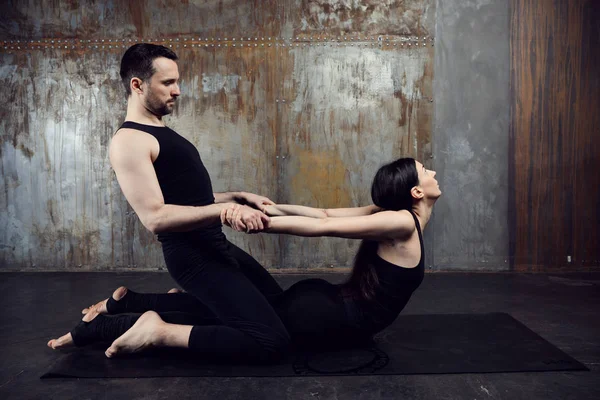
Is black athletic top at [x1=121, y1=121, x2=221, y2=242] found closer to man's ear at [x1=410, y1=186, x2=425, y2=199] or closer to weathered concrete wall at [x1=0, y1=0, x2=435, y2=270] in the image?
man's ear at [x1=410, y1=186, x2=425, y2=199]

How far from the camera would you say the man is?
237 centimetres

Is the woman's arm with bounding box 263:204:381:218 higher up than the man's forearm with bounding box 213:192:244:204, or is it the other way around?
the man's forearm with bounding box 213:192:244:204

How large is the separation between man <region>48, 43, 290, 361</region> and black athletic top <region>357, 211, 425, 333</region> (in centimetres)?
41

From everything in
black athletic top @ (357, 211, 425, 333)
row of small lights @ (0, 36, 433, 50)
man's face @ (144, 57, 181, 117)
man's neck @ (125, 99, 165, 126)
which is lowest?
black athletic top @ (357, 211, 425, 333)

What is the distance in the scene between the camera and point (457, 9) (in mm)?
4555

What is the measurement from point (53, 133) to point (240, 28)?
1925mm

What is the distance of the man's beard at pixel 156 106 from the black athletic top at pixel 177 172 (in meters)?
0.10

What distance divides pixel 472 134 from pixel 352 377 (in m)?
2.95

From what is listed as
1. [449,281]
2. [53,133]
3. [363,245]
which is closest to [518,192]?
[449,281]

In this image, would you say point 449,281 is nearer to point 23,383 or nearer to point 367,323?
point 367,323

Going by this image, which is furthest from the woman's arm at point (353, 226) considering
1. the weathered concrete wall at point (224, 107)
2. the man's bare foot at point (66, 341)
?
the weathered concrete wall at point (224, 107)

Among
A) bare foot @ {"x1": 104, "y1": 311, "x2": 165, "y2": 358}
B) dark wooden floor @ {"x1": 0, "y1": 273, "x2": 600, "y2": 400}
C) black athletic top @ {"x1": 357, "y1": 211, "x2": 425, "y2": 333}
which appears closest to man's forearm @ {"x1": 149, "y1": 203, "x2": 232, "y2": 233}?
bare foot @ {"x1": 104, "y1": 311, "x2": 165, "y2": 358}

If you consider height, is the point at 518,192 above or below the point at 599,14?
below

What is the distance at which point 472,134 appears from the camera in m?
4.60
